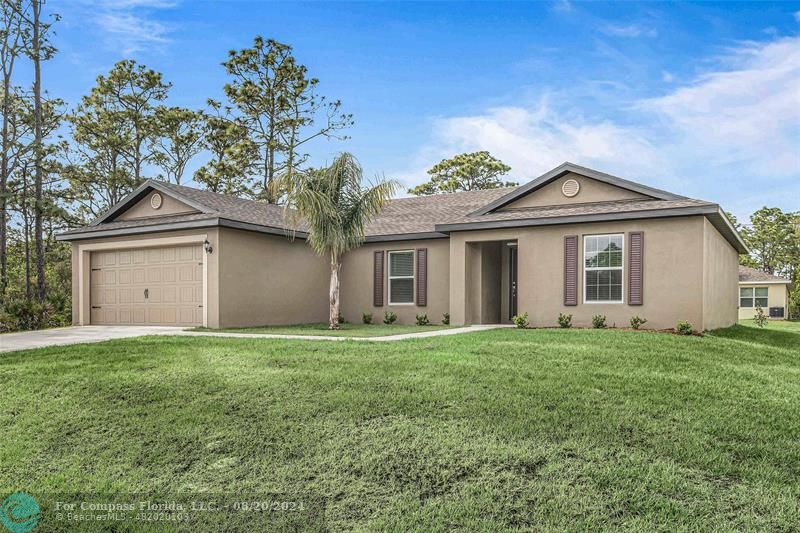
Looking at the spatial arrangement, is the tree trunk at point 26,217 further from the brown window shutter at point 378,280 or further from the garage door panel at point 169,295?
the brown window shutter at point 378,280

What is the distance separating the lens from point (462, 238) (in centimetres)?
1462

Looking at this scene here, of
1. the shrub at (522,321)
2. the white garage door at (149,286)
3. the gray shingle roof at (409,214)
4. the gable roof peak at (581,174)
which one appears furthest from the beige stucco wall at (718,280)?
the white garage door at (149,286)

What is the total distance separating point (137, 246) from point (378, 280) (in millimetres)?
6430

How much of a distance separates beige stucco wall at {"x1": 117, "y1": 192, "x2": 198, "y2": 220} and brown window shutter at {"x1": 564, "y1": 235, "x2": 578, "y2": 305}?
30.3 ft

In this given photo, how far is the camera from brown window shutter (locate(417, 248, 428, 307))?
15812mm

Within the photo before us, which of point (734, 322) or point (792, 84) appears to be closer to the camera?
point (792, 84)

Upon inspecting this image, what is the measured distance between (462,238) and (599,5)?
6.29 m

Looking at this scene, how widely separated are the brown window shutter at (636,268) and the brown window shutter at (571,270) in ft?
3.75

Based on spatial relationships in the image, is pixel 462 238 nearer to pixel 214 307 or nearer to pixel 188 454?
pixel 214 307

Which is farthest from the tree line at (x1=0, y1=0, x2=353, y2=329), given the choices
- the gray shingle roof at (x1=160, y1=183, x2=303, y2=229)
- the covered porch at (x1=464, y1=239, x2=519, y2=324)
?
the covered porch at (x1=464, y1=239, x2=519, y2=324)

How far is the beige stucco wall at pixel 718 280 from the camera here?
41.0ft

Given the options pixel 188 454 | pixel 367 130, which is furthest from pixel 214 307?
pixel 367 130

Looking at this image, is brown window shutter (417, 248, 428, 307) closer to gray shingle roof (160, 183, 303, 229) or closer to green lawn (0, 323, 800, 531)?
gray shingle roof (160, 183, 303, 229)

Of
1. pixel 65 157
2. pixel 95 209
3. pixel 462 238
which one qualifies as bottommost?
pixel 462 238
